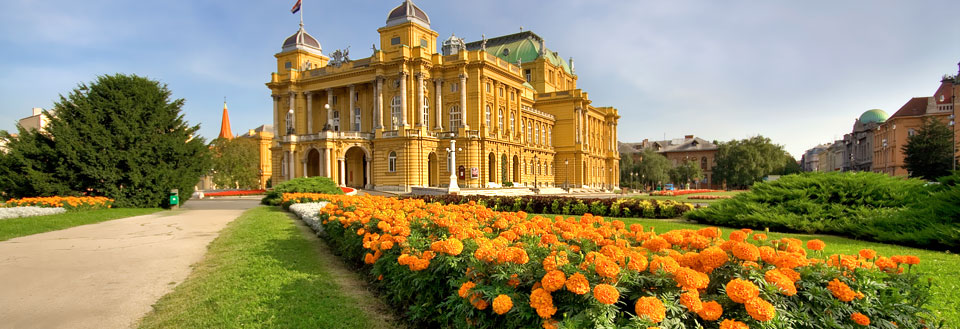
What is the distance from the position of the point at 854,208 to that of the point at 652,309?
11.1 m

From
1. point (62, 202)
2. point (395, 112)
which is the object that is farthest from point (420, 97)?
point (62, 202)

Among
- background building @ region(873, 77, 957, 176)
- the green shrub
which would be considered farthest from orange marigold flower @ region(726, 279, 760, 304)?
background building @ region(873, 77, 957, 176)

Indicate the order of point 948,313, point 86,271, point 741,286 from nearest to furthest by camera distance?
point 741,286, point 948,313, point 86,271

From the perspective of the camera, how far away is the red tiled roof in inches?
2395

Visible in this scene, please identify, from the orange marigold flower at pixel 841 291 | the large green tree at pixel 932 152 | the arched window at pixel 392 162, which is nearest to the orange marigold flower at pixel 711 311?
the orange marigold flower at pixel 841 291

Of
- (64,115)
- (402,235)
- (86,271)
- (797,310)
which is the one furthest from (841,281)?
(64,115)

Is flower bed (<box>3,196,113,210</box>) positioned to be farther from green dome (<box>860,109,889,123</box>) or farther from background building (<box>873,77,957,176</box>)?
green dome (<box>860,109,889,123</box>)

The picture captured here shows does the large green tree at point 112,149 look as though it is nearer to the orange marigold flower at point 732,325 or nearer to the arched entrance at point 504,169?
the orange marigold flower at point 732,325

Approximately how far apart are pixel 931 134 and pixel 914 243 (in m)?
49.3

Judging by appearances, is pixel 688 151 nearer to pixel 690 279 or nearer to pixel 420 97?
→ pixel 420 97

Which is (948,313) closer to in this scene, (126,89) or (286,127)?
(126,89)

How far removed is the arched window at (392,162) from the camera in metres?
44.8

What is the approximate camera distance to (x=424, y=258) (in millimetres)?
5242

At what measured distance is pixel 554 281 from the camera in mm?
3463
